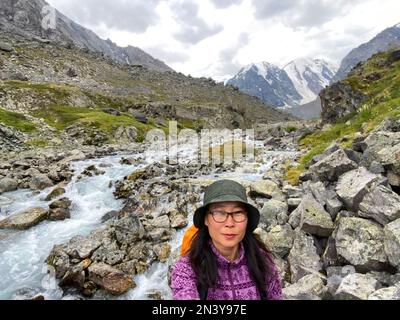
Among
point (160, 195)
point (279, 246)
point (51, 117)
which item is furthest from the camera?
point (51, 117)

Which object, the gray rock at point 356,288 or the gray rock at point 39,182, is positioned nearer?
the gray rock at point 356,288

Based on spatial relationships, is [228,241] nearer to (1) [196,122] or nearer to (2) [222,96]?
(1) [196,122]

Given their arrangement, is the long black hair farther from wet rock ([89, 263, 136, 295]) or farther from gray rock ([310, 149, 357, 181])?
gray rock ([310, 149, 357, 181])

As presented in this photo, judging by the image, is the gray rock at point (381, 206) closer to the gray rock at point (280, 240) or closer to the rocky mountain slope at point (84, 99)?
the gray rock at point (280, 240)

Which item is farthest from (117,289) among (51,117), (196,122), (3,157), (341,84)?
(196,122)

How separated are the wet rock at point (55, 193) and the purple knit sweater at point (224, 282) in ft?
80.3

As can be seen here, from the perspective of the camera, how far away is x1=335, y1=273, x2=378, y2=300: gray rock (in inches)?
350

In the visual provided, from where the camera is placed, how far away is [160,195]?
81.4 ft

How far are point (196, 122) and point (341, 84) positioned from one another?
7381 centimetres

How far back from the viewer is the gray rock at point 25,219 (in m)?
21.1

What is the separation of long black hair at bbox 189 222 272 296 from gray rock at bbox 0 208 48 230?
19.4 m

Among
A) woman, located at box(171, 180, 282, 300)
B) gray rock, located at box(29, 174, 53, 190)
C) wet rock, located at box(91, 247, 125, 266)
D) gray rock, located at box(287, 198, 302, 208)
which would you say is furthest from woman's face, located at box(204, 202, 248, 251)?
gray rock, located at box(29, 174, 53, 190)

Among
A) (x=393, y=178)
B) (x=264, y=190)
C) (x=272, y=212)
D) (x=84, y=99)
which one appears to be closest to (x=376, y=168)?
(x=393, y=178)

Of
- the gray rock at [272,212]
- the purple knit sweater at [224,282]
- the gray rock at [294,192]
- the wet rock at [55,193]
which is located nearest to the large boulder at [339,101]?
the gray rock at [294,192]
